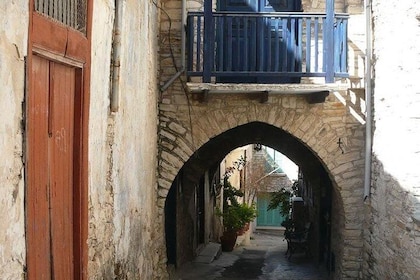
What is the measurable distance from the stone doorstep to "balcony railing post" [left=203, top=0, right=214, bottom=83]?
5256 mm

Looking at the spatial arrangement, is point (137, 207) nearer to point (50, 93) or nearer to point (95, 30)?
point (95, 30)

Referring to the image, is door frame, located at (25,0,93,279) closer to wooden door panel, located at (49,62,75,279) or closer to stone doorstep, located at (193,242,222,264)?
wooden door panel, located at (49,62,75,279)

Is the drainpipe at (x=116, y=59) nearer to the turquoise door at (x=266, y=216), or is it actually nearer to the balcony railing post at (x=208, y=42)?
the balcony railing post at (x=208, y=42)

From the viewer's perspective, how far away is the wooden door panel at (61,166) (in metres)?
3.57

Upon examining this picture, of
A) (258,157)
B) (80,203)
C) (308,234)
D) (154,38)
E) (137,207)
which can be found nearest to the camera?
(80,203)

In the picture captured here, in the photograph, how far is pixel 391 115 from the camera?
20.7ft

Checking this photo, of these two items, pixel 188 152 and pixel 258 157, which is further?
pixel 258 157

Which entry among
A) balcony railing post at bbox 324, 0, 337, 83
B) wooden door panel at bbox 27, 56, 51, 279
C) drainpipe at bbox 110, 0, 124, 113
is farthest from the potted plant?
wooden door panel at bbox 27, 56, 51, 279

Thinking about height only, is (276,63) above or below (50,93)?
above

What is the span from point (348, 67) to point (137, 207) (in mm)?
3310

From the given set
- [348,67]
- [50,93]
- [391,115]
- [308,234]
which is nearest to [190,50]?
[348,67]

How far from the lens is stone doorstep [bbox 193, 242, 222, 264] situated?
11.4 m

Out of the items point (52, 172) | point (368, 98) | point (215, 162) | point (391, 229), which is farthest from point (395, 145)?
point (215, 162)

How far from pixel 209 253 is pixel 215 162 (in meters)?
2.39
